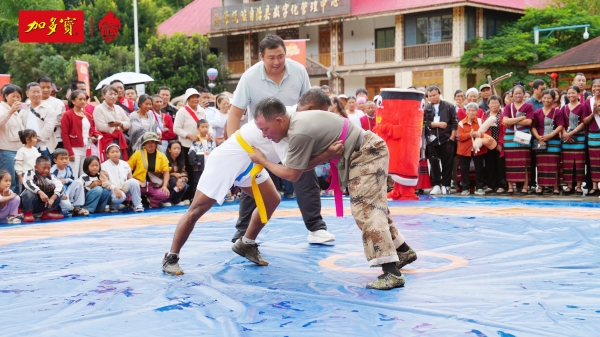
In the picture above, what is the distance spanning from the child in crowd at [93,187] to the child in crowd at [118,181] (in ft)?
0.28

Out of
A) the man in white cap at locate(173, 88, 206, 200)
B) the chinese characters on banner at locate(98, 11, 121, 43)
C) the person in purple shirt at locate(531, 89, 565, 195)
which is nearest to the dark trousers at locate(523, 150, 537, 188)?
the person in purple shirt at locate(531, 89, 565, 195)

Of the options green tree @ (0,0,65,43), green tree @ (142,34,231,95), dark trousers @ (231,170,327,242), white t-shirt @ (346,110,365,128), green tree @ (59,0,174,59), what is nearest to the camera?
dark trousers @ (231,170,327,242)

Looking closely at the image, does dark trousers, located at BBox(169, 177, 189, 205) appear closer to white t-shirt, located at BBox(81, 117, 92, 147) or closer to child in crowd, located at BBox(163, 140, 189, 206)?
child in crowd, located at BBox(163, 140, 189, 206)

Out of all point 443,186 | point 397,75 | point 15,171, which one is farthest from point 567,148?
point 397,75

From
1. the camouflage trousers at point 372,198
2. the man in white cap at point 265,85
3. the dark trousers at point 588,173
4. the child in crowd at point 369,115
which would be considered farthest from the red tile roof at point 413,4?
the camouflage trousers at point 372,198

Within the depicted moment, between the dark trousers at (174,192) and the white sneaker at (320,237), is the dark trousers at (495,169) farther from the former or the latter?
the white sneaker at (320,237)

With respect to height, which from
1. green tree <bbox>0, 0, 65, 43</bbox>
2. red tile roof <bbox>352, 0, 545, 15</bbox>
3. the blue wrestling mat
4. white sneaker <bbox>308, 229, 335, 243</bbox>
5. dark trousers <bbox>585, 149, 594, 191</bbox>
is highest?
red tile roof <bbox>352, 0, 545, 15</bbox>

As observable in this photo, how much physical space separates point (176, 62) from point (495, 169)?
73.9ft

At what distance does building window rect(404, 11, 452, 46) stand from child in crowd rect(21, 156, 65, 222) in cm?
2336

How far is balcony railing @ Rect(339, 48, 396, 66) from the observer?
31.8 m

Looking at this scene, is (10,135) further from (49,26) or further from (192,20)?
(192,20)

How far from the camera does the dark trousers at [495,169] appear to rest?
429 inches

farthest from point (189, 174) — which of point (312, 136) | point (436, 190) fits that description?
point (312, 136)

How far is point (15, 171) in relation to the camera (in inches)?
356
